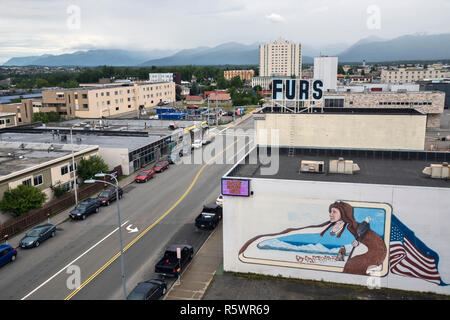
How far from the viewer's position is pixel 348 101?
261 feet

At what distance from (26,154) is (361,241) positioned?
3564 centimetres

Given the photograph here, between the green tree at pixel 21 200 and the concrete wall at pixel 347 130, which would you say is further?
the concrete wall at pixel 347 130

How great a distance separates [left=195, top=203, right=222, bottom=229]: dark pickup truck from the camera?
3052cm

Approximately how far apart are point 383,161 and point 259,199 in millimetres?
11458

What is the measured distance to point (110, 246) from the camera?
27500mm

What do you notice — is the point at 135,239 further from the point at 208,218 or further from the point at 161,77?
the point at 161,77

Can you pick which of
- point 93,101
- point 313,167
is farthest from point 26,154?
point 93,101

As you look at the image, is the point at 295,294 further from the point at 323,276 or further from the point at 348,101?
the point at 348,101

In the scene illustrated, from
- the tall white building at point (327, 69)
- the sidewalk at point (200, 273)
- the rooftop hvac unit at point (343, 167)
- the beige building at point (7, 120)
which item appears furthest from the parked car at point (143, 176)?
the tall white building at point (327, 69)

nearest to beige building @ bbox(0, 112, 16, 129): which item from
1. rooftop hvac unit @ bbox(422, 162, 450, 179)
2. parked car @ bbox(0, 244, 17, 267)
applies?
parked car @ bbox(0, 244, 17, 267)

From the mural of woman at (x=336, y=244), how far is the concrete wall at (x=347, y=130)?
42.7 ft

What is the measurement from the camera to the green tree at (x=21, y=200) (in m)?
30.8

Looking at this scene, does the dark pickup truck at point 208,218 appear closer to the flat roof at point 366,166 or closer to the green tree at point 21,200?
the flat roof at point 366,166

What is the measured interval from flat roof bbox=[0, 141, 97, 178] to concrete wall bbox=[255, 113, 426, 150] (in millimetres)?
21580
